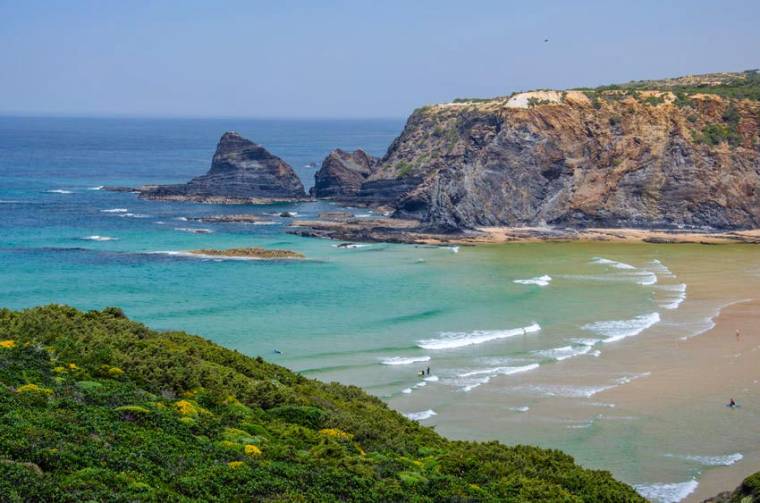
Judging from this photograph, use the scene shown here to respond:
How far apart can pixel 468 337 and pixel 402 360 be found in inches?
232

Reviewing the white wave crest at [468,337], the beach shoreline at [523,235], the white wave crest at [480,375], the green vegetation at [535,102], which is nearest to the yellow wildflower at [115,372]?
the white wave crest at [480,375]

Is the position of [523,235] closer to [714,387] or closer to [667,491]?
[714,387]

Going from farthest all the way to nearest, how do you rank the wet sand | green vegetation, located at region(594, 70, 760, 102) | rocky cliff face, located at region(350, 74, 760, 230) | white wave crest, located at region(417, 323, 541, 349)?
green vegetation, located at region(594, 70, 760, 102), rocky cliff face, located at region(350, 74, 760, 230), white wave crest, located at region(417, 323, 541, 349), the wet sand

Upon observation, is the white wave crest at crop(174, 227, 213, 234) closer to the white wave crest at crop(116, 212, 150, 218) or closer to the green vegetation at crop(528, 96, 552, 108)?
the white wave crest at crop(116, 212, 150, 218)

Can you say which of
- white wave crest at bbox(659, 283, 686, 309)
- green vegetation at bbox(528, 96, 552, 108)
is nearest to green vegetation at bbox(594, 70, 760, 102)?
green vegetation at bbox(528, 96, 552, 108)

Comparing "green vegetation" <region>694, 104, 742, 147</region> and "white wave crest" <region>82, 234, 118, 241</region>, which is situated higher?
"green vegetation" <region>694, 104, 742, 147</region>

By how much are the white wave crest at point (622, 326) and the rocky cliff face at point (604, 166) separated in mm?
34332

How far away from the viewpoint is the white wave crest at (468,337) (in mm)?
47469

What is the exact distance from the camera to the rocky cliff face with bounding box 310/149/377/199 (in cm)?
11231

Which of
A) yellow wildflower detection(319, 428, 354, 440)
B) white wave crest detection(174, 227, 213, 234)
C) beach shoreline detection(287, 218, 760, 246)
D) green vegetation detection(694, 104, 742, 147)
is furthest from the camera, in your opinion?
green vegetation detection(694, 104, 742, 147)

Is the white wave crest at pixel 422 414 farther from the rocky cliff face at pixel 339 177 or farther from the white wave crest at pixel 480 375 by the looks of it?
the rocky cliff face at pixel 339 177

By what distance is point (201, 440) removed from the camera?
2006cm

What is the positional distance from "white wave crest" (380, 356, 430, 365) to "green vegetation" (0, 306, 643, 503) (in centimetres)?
1602

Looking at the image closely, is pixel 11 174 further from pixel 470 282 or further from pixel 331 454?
pixel 331 454
